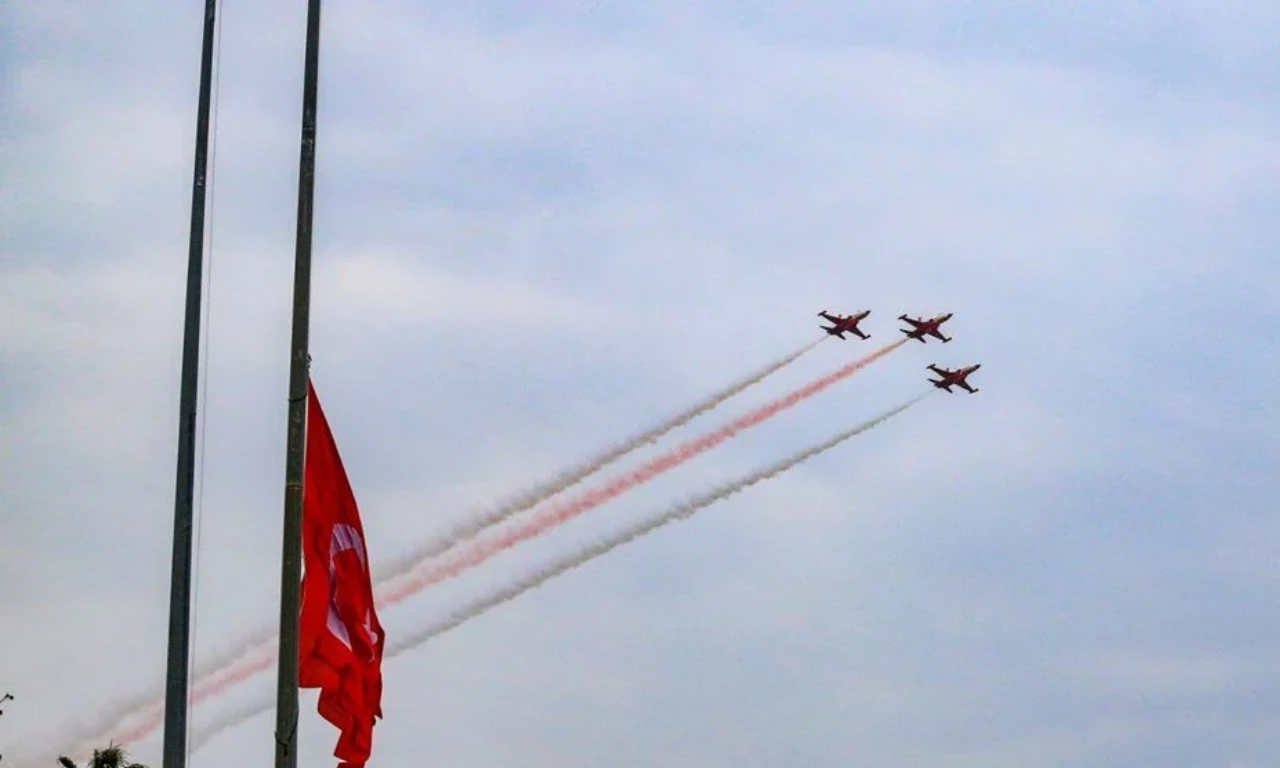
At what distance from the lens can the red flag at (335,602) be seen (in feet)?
106

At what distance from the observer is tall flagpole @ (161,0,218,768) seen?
33.5 meters

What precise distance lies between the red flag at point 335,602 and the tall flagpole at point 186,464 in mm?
2485

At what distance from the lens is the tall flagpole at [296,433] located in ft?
100

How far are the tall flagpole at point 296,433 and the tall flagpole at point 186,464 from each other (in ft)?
10.7

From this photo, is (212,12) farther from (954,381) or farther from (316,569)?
(954,381)

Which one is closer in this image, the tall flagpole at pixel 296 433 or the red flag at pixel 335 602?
the tall flagpole at pixel 296 433

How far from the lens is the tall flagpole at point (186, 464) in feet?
110

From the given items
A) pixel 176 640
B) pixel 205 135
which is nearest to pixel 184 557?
pixel 176 640

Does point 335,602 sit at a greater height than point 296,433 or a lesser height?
lesser

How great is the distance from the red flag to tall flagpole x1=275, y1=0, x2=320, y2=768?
67 centimetres

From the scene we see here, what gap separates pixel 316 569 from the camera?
32250mm

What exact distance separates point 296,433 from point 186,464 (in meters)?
3.82

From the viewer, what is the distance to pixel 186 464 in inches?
1361

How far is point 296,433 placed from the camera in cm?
3150
